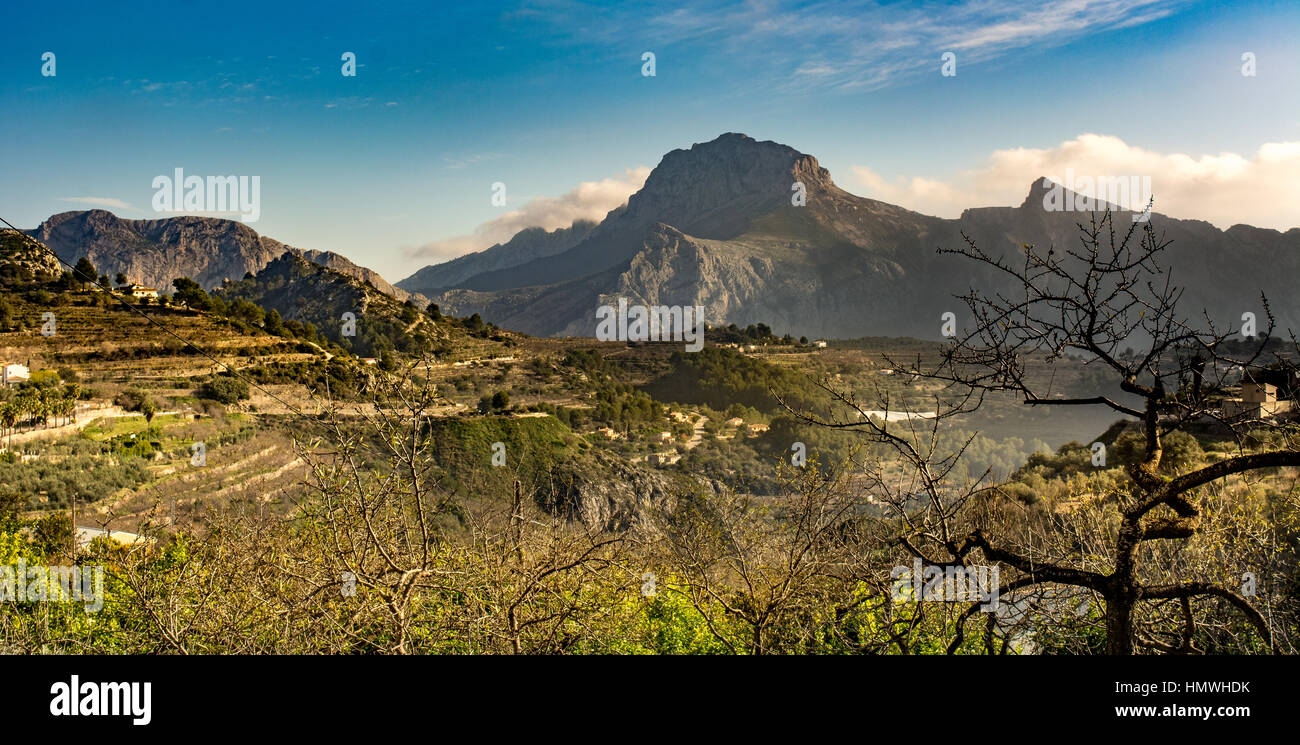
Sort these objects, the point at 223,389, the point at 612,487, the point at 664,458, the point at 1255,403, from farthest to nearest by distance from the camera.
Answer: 1. the point at 664,458
2. the point at 612,487
3. the point at 223,389
4. the point at 1255,403

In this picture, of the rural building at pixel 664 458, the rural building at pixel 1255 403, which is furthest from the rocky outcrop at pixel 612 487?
the rural building at pixel 1255 403

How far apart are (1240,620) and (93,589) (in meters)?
13.7

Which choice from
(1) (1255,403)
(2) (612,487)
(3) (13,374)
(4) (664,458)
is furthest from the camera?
(4) (664,458)

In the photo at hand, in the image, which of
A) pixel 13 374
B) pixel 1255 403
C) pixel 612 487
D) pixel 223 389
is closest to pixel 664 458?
pixel 612 487

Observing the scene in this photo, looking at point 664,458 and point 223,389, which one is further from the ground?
point 223,389

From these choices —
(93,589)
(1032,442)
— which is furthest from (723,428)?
(93,589)

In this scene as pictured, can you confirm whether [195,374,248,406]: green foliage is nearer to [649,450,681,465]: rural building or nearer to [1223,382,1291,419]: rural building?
[649,450,681,465]: rural building

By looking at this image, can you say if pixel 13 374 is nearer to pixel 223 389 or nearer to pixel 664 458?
pixel 223 389

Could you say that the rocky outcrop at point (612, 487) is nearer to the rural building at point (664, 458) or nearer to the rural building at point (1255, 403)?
the rural building at point (664, 458)

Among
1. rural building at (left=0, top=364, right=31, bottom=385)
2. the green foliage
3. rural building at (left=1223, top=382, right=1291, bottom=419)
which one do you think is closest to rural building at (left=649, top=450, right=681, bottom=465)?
the green foliage

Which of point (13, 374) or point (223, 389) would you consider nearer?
point (13, 374)

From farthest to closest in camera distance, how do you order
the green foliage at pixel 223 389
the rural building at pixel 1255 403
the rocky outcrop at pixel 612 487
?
the green foliage at pixel 223 389
the rocky outcrop at pixel 612 487
the rural building at pixel 1255 403

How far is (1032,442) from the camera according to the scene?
88750mm
